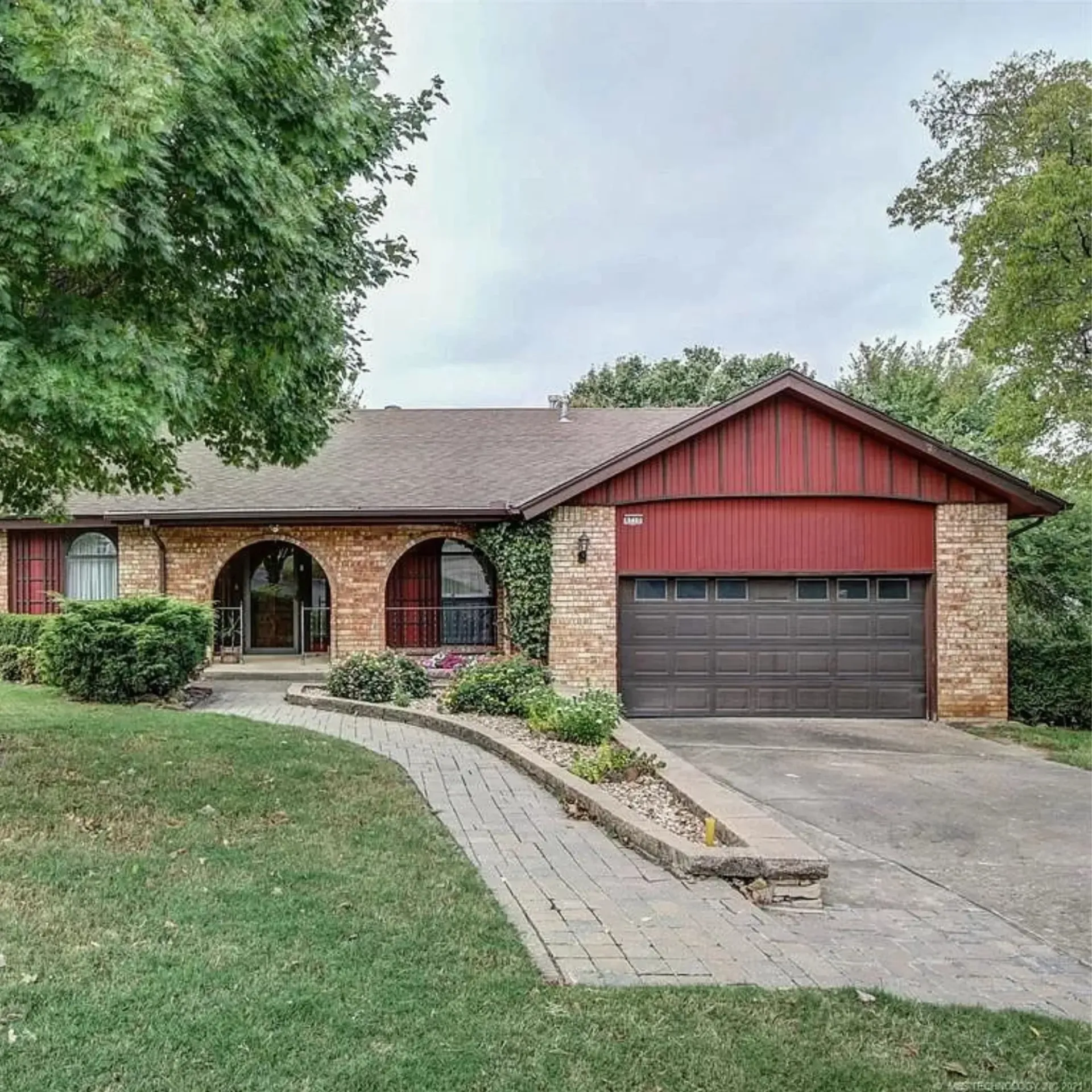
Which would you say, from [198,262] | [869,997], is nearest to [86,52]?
[198,262]

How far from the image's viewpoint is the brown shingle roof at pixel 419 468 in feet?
42.9

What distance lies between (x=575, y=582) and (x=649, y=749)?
15.0 ft

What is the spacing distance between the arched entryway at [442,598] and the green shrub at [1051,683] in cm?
857

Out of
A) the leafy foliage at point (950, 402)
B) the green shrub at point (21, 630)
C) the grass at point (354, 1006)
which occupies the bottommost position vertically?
the grass at point (354, 1006)

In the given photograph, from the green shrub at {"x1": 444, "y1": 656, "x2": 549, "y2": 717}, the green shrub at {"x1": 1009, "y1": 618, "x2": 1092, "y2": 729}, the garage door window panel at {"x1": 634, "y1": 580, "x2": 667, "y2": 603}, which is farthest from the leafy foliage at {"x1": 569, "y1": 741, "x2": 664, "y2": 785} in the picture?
the green shrub at {"x1": 1009, "y1": 618, "x2": 1092, "y2": 729}

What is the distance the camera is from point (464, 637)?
14.9m

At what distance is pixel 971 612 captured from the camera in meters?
11.9

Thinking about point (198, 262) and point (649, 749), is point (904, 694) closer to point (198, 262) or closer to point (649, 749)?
point (649, 749)

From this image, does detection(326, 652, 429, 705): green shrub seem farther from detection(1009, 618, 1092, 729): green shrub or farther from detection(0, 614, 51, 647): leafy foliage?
detection(1009, 618, 1092, 729): green shrub

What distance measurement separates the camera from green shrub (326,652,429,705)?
10.8 metres

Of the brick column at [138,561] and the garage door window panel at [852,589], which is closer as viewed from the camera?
the garage door window panel at [852,589]

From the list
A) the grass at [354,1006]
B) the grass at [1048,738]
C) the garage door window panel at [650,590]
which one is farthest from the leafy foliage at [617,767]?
the grass at [1048,738]

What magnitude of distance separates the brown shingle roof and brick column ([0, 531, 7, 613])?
180 centimetres

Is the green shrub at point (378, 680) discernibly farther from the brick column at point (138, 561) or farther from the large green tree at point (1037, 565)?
the large green tree at point (1037, 565)
